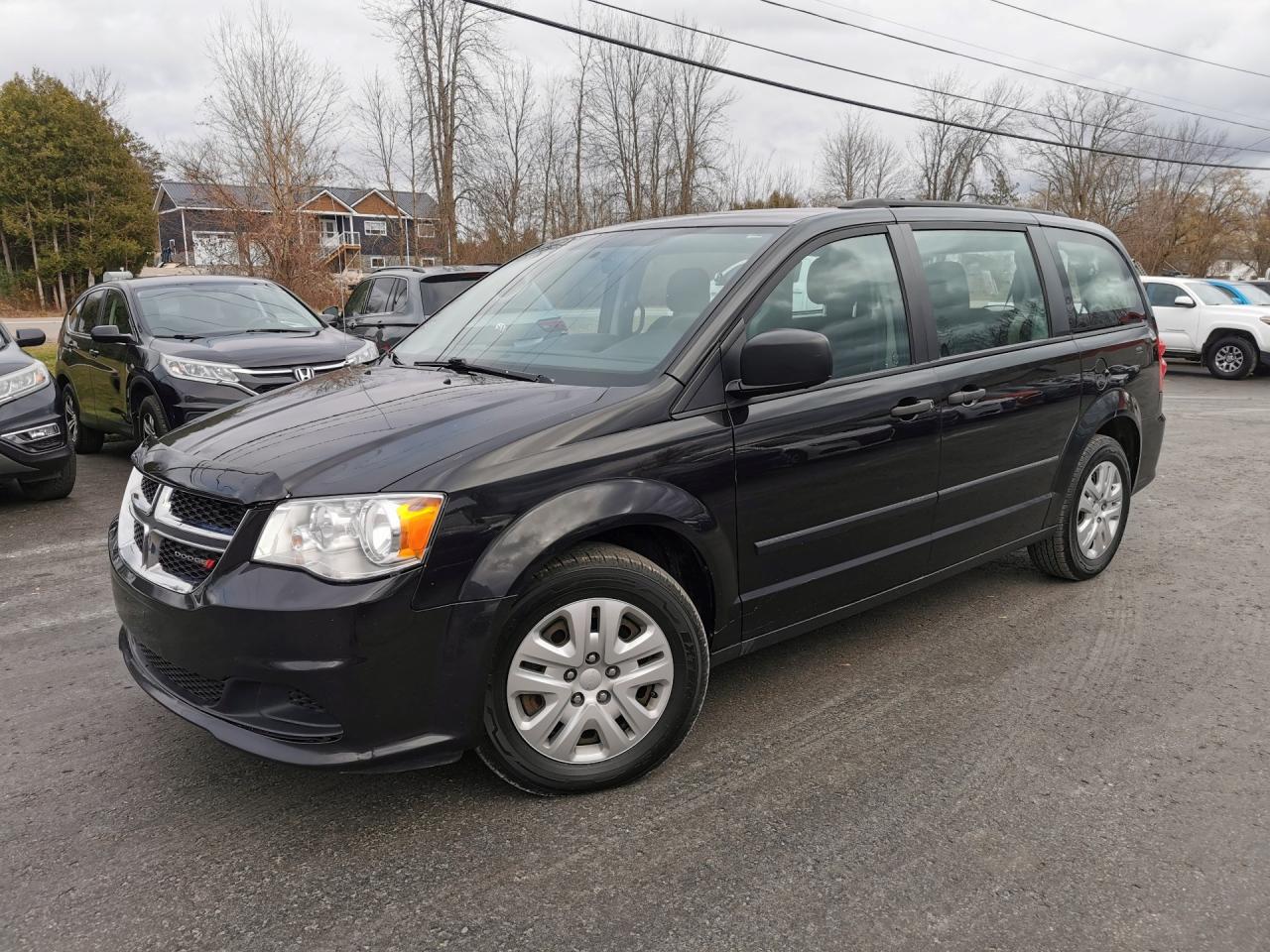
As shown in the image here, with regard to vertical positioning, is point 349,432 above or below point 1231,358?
above

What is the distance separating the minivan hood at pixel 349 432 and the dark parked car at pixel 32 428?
4.06 metres

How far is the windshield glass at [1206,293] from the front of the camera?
1677cm

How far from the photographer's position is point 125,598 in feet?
9.74

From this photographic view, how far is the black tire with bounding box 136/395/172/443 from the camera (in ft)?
24.3

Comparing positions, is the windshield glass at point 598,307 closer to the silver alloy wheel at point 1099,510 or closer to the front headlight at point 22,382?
the silver alloy wheel at point 1099,510

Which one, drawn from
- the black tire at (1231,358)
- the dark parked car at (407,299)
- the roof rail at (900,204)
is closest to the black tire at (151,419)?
the dark parked car at (407,299)

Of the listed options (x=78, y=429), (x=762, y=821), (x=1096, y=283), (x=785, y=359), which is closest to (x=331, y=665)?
(x=762, y=821)

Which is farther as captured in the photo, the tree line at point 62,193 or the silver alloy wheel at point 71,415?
the tree line at point 62,193

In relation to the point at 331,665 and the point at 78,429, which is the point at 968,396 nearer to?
the point at 331,665

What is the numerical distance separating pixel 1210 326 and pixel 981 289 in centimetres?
1496

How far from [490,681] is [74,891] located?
3.83ft

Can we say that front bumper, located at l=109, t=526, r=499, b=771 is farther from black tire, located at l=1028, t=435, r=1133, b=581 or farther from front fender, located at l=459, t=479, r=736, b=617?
black tire, located at l=1028, t=435, r=1133, b=581

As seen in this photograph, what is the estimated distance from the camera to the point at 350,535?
2518 mm

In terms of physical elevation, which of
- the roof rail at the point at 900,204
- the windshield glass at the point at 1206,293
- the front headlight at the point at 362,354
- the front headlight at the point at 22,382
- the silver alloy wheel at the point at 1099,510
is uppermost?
the roof rail at the point at 900,204
